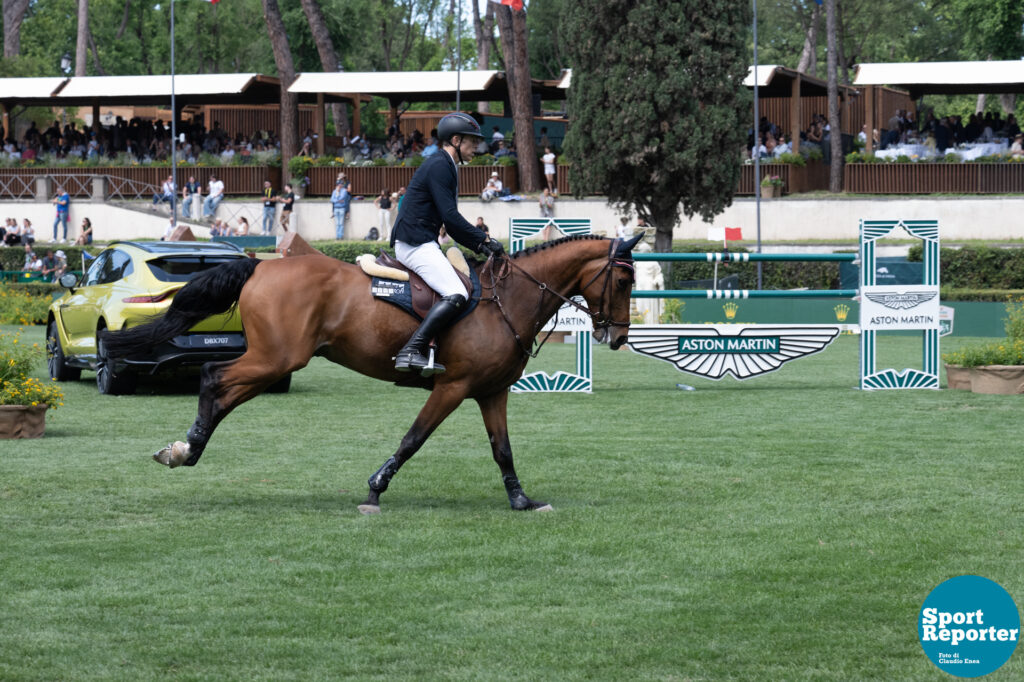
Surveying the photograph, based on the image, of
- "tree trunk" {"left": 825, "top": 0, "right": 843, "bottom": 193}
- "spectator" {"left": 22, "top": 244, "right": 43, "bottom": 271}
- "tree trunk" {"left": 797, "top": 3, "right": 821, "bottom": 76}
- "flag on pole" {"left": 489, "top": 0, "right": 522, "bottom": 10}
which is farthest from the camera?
"tree trunk" {"left": 797, "top": 3, "right": 821, "bottom": 76}

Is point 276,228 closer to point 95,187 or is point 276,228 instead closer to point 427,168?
point 95,187

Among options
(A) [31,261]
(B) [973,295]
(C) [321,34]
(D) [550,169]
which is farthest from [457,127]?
(C) [321,34]

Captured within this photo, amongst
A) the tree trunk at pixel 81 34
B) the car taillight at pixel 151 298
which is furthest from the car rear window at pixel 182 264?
the tree trunk at pixel 81 34

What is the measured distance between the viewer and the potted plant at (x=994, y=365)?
→ 16.1 meters

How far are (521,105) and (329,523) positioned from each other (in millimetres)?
35345

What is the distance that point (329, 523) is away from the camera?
27.5 feet

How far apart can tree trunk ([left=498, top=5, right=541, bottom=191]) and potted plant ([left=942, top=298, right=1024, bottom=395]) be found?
26888mm

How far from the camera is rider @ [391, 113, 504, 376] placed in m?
8.73

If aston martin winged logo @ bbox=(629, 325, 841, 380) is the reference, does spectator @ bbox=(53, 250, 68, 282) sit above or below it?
above

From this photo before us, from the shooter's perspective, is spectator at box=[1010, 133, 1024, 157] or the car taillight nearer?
the car taillight

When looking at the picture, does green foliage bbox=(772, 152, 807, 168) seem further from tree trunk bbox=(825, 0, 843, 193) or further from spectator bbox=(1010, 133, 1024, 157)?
spectator bbox=(1010, 133, 1024, 157)

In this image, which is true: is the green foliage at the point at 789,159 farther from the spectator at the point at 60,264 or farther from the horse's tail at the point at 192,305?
the horse's tail at the point at 192,305

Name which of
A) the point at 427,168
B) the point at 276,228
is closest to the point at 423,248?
the point at 427,168

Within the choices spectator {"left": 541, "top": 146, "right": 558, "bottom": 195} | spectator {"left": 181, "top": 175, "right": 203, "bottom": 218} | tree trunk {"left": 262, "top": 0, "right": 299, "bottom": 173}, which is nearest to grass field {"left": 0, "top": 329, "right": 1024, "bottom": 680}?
spectator {"left": 541, "top": 146, "right": 558, "bottom": 195}
